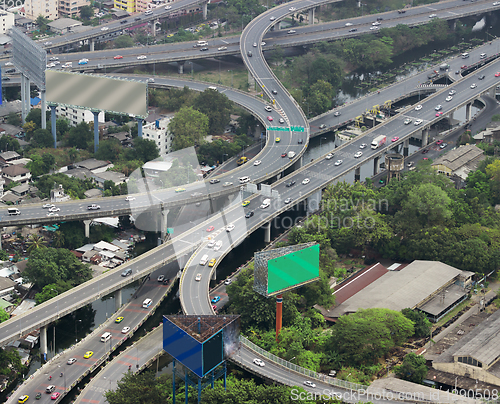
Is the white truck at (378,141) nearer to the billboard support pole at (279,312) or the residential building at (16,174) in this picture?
the residential building at (16,174)

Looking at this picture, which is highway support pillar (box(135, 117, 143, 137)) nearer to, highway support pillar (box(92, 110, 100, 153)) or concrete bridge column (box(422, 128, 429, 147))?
highway support pillar (box(92, 110, 100, 153))

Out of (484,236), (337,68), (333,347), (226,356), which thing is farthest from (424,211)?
(337,68)

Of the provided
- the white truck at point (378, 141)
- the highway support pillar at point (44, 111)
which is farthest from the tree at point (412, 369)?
the highway support pillar at point (44, 111)

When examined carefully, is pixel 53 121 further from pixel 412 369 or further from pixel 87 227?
pixel 412 369

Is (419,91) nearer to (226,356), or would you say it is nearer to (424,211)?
(424,211)

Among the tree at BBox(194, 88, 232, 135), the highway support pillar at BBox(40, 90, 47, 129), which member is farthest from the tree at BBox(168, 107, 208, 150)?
the highway support pillar at BBox(40, 90, 47, 129)

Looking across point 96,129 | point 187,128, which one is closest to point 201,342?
point 187,128
